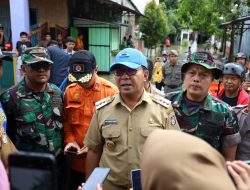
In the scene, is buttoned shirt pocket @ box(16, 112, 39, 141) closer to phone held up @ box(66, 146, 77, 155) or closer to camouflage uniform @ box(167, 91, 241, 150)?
phone held up @ box(66, 146, 77, 155)

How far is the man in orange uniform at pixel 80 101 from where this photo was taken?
3062mm

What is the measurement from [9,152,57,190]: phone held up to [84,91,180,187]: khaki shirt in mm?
1515

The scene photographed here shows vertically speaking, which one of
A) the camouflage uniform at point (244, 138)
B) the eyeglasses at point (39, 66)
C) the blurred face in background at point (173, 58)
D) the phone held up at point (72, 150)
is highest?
the eyeglasses at point (39, 66)


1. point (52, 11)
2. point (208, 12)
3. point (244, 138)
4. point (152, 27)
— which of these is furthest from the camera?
point (152, 27)

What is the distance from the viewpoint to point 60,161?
10.2 ft

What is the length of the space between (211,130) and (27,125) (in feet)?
5.03

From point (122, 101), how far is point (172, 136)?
1.63m

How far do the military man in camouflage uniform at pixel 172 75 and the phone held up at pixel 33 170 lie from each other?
6292 mm

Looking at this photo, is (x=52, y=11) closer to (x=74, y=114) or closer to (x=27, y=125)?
(x=74, y=114)

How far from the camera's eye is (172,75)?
7.15 m

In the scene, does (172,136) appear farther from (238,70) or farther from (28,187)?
(238,70)

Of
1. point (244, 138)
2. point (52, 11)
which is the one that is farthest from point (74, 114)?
point (52, 11)

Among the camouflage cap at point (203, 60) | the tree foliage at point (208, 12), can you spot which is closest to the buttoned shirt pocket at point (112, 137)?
the camouflage cap at point (203, 60)

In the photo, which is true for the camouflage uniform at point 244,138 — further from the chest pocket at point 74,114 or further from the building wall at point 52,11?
the building wall at point 52,11
